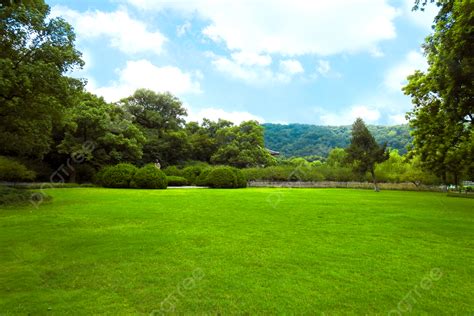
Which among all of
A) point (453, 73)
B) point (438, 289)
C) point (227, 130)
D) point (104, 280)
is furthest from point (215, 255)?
point (227, 130)

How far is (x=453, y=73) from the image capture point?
11758mm

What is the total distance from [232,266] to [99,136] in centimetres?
3016

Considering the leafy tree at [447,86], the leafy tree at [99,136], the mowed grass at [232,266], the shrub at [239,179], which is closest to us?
the mowed grass at [232,266]

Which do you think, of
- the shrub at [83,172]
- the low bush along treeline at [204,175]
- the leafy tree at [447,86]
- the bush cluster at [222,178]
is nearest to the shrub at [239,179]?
the low bush along treeline at [204,175]

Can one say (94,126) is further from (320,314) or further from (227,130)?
(320,314)

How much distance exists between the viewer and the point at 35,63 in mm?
12453

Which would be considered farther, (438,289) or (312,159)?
(312,159)

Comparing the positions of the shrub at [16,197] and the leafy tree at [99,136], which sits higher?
the leafy tree at [99,136]

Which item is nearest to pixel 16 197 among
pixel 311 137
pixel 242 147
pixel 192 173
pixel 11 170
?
pixel 11 170

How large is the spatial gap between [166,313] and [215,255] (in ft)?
7.72

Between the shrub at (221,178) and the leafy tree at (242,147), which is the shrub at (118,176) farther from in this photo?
the leafy tree at (242,147)

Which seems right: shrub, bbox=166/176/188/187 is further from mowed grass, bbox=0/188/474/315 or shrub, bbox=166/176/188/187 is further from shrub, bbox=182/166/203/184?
mowed grass, bbox=0/188/474/315

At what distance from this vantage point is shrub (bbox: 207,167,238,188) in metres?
32.2

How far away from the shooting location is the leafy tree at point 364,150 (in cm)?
3662
